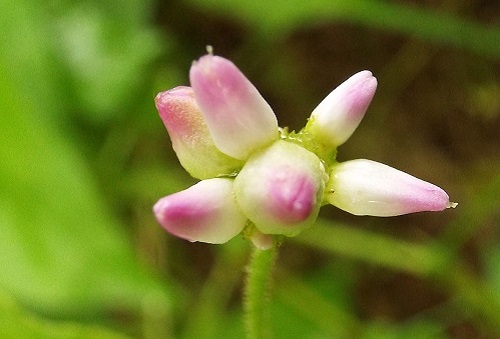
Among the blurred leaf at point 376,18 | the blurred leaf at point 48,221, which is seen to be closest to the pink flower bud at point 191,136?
the blurred leaf at point 48,221

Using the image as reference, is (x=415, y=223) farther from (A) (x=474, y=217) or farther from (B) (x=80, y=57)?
(B) (x=80, y=57)

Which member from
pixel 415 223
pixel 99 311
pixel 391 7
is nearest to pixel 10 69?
pixel 99 311

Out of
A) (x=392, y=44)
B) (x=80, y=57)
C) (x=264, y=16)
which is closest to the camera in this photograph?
(x=80, y=57)

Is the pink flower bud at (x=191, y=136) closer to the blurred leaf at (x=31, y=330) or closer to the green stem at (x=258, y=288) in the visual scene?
the green stem at (x=258, y=288)

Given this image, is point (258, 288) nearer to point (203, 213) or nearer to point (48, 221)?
point (203, 213)

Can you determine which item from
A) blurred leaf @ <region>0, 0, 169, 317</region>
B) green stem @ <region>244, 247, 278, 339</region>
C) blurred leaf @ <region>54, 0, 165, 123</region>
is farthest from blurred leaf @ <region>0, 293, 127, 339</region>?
blurred leaf @ <region>54, 0, 165, 123</region>

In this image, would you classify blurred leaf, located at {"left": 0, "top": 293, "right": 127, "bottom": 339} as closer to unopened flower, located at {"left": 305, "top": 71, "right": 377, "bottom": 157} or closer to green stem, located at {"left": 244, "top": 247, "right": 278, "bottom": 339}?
green stem, located at {"left": 244, "top": 247, "right": 278, "bottom": 339}
